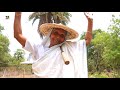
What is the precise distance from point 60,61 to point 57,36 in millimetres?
256

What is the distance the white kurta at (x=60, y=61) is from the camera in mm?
3033

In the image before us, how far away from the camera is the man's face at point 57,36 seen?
306 centimetres

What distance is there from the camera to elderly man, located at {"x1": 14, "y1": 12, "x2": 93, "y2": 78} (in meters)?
3.04

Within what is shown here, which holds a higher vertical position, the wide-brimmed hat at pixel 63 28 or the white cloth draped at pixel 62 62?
the wide-brimmed hat at pixel 63 28

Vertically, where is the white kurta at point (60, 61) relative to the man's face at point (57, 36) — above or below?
below

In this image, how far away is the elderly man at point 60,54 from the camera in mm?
3037

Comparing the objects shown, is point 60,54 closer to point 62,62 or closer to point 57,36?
point 62,62

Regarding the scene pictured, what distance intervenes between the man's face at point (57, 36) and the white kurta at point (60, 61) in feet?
0.16

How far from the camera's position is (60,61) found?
3068 millimetres
